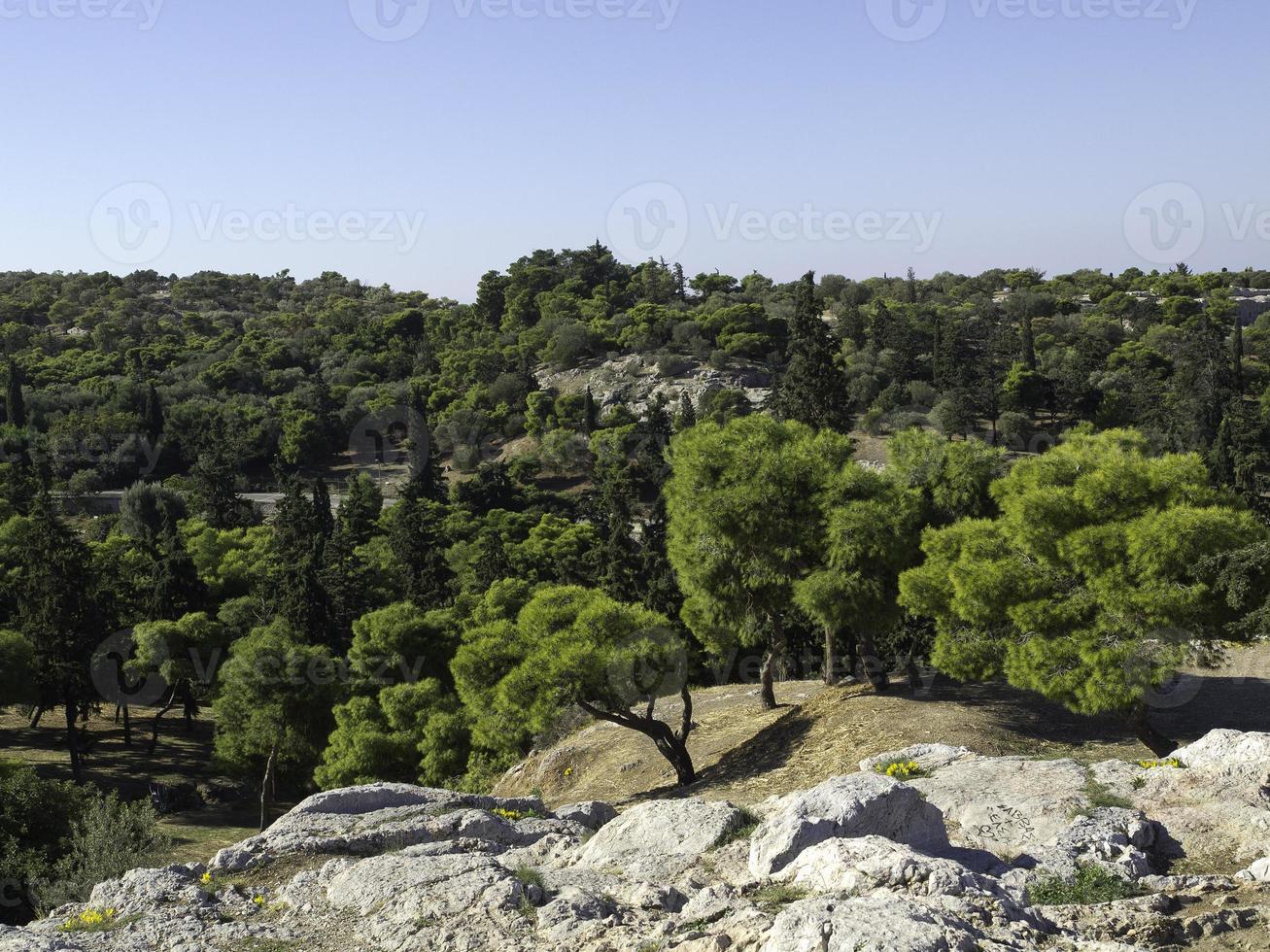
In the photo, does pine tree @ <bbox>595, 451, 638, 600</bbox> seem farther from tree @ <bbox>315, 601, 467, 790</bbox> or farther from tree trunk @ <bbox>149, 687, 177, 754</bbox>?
tree trunk @ <bbox>149, 687, 177, 754</bbox>

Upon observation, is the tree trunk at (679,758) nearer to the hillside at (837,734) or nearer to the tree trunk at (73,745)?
the hillside at (837,734)

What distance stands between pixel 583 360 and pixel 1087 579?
105 meters

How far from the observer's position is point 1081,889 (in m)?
10.5

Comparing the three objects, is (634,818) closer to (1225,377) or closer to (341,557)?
(341,557)

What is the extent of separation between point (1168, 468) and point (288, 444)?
90.5m

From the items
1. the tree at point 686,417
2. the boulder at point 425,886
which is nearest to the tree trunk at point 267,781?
the boulder at point 425,886

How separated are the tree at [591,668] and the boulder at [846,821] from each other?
366 inches

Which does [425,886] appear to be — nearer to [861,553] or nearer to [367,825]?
[367,825]

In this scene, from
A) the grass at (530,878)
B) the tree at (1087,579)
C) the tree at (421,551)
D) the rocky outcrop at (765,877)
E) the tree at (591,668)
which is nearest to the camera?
the rocky outcrop at (765,877)

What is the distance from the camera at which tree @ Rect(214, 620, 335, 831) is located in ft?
116

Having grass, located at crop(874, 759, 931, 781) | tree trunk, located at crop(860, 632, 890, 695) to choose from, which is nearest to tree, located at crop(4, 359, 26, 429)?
tree trunk, located at crop(860, 632, 890, 695)

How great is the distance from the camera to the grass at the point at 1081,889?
34.0 ft

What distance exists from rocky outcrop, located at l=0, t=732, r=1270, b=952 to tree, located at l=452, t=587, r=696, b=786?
20.7 ft

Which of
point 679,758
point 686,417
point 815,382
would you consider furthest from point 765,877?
point 686,417
